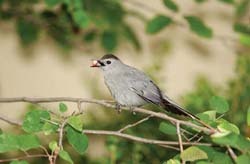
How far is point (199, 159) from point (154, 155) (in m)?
0.70

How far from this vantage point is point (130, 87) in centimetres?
98

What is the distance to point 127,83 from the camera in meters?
0.99

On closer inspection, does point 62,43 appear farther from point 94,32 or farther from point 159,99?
Answer: point 159,99

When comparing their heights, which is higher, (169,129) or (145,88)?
(145,88)

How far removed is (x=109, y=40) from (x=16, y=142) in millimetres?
793

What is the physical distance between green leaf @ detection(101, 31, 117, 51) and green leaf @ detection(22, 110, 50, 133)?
2.38ft

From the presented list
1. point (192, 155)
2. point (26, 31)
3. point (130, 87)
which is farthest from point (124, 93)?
point (26, 31)

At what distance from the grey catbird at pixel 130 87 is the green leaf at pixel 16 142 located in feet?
0.98

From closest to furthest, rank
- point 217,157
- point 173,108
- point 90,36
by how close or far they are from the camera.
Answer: point 217,157, point 173,108, point 90,36

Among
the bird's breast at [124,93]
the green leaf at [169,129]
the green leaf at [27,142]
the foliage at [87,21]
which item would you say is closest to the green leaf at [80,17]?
the foliage at [87,21]

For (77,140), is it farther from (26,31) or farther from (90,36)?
(90,36)

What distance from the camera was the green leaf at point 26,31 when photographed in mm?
1395

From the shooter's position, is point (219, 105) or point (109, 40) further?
point (109, 40)

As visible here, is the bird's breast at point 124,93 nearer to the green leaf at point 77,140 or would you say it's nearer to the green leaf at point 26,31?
the green leaf at point 77,140
